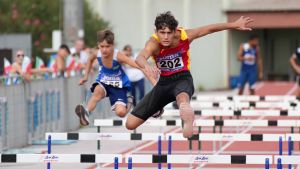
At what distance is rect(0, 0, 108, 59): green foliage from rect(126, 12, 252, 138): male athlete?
25.4 m

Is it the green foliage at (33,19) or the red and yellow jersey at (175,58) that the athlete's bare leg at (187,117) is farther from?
the green foliage at (33,19)

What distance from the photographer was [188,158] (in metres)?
11.5

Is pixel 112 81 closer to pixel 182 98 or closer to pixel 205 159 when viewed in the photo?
pixel 182 98

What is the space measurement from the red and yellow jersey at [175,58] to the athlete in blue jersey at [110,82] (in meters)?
2.76

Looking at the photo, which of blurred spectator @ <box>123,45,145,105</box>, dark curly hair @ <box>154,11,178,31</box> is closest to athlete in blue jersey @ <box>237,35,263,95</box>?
blurred spectator @ <box>123,45,145,105</box>

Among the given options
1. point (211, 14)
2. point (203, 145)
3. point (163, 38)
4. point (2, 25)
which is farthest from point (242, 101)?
point (211, 14)

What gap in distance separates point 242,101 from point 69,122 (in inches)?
144

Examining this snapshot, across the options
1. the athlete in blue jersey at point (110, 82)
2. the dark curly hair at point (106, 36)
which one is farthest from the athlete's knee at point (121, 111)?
the dark curly hair at point (106, 36)

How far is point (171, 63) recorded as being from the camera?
12.1m

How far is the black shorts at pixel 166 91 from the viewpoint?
1217cm

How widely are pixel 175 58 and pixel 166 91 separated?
46cm

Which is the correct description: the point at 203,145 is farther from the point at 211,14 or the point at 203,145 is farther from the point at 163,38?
the point at 211,14

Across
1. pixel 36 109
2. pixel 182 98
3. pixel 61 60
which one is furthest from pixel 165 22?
pixel 61 60

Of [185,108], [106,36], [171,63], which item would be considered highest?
[106,36]
